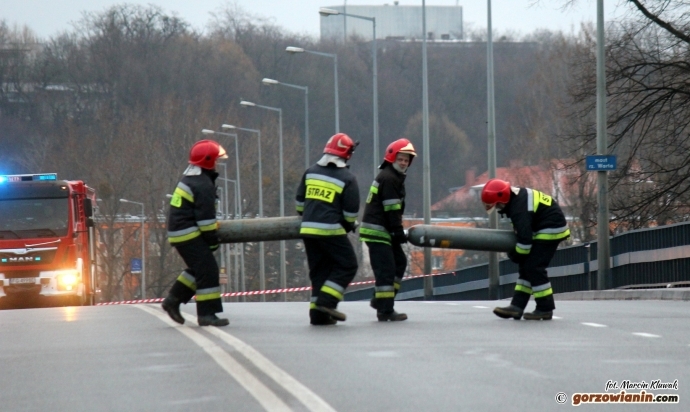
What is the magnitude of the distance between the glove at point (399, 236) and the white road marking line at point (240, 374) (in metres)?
2.22

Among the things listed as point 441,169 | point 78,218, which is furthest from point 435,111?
point 78,218

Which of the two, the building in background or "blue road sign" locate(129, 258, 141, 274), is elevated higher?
the building in background

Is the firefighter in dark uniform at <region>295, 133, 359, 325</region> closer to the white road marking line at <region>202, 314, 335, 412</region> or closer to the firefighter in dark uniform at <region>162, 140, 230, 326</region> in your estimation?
the firefighter in dark uniform at <region>162, 140, 230, 326</region>

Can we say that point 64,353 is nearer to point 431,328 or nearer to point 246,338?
point 246,338

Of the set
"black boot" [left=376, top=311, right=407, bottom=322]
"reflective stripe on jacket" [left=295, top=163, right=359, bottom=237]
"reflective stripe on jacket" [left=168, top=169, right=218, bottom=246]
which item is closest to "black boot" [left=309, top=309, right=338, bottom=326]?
"black boot" [left=376, top=311, right=407, bottom=322]

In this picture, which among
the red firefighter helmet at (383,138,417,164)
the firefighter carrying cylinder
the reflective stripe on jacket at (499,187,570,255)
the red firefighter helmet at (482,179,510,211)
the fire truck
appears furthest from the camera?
the fire truck

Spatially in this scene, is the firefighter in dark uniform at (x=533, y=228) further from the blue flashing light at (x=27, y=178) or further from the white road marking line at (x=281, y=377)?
the blue flashing light at (x=27, y=178)

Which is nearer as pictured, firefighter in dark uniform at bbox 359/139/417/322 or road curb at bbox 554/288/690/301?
firefighter in dark uniform at bbox 359/139/417/322

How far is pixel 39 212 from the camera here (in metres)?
26.6

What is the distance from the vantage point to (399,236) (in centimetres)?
1363

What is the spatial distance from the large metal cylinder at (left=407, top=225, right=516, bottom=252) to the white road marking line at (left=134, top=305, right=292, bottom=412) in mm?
3012

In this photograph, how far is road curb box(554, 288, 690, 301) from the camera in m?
22.7

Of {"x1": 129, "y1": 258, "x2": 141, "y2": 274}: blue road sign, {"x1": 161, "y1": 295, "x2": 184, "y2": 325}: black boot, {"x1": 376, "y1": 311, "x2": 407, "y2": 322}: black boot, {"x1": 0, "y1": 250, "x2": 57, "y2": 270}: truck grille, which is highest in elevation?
{"x1": 0, "y1": 250, "x2": 57, "y2": 270}: truck grille

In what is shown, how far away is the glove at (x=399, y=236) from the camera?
44.6 feet
